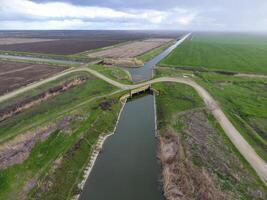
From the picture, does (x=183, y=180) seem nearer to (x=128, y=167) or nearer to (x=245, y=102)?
(x=128, y=167)

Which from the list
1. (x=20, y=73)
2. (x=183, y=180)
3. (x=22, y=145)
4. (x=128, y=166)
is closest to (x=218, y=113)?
(x=183, y=180)

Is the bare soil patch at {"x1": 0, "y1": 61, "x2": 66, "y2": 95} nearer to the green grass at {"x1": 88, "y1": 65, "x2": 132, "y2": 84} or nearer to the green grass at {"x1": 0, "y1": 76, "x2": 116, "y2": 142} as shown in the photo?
the green grass at {"x1": 0, "y1": 76, "x2": 116, "y2": 142}

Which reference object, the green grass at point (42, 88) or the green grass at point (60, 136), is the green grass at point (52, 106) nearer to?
the green grass at point (60, 136)

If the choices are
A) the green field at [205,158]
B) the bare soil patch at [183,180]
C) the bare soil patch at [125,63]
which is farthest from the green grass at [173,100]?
the bare soil patch at [125,63]

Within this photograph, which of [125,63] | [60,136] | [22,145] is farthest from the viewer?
[125,63]

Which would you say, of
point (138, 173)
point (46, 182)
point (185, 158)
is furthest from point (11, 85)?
point (185, 158)

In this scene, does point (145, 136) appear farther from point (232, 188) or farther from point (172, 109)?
point (232, 188)

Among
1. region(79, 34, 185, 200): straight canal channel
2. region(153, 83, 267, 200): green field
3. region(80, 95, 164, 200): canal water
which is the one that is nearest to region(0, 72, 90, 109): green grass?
region(79, 34, 185, 200): straight canal channel
